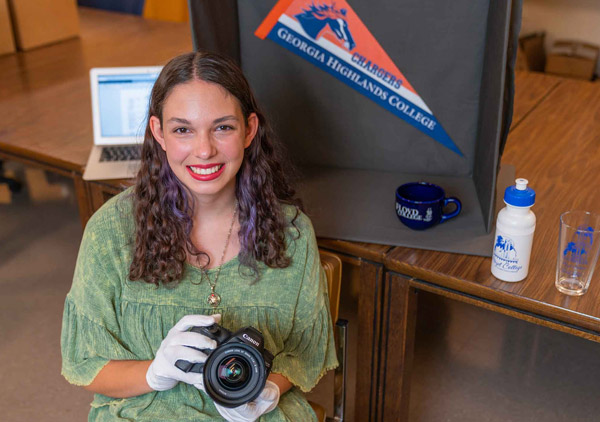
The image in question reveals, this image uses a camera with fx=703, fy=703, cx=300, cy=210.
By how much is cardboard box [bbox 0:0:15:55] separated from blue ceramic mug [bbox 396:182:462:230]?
2.08 metres

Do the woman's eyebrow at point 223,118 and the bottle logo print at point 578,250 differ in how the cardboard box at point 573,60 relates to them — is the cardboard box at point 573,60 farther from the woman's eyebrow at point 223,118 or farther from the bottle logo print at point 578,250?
the woman's eyebrow at point 223,118

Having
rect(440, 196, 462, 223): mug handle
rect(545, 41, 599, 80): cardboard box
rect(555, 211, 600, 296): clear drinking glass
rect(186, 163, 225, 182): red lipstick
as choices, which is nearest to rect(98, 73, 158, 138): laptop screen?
rect(186, 163, 225, 182): red lipstick

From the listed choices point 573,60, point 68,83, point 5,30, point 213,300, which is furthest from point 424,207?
point 573,60

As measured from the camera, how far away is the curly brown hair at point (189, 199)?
4.15 feet

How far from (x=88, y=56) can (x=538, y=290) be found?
220 cm

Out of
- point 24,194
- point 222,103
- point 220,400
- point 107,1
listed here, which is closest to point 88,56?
point 24,194

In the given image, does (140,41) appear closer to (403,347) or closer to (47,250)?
(47,250)

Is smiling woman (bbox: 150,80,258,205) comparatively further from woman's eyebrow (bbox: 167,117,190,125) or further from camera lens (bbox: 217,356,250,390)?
camera lens (bbox: 217,356,250,390)

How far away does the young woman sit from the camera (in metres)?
1.26

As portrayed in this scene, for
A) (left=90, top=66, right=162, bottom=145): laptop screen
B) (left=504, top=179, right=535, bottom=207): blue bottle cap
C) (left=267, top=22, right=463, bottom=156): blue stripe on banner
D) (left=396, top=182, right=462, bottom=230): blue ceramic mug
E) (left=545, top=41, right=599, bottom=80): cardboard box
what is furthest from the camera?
(left=545, top=41, right=599, bottom=80): cardboard box

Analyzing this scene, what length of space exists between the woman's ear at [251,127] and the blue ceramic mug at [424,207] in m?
0.39

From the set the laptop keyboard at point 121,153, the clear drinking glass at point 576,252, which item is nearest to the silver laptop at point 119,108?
the laptop keyboard at point 121,153

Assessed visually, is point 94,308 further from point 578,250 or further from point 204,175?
point 578,250

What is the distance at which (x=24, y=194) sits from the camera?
3.19 meters
